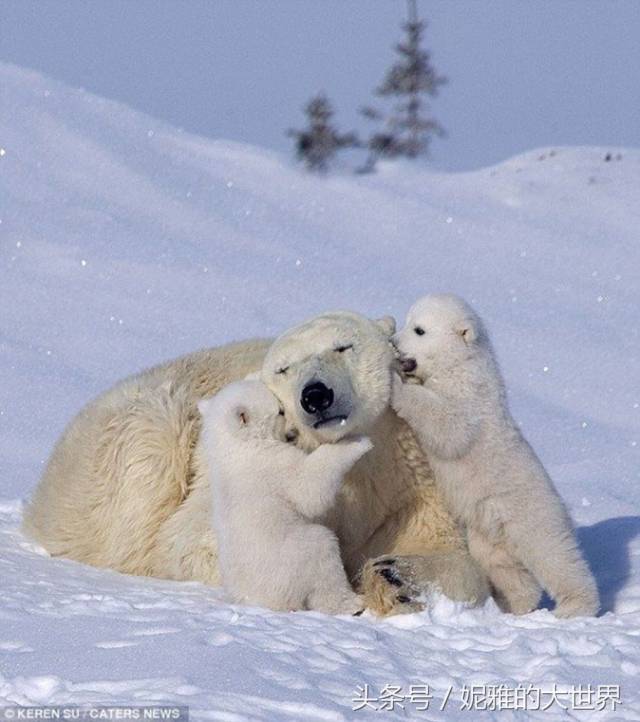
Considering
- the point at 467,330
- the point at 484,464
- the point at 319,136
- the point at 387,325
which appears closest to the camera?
the point at 484,464

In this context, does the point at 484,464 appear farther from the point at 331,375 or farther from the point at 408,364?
the point at 331,375

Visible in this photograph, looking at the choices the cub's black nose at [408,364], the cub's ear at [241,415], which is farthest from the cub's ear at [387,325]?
the cub's ear at [241,415]

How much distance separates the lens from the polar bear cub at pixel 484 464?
479cm

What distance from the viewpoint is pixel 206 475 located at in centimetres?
531

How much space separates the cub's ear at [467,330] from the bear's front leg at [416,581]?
0.65m

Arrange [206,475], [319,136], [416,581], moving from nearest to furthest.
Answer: [416,581], [206,475], [319,136]

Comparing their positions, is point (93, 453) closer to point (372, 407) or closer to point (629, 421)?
point (372, 407)

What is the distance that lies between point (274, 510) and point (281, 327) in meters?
5.54

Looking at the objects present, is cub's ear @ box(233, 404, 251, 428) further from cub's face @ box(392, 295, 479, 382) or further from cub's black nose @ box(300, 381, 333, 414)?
cub's face @ box(392, 295, 479, 382)

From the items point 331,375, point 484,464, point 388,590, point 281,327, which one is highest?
point 281,327

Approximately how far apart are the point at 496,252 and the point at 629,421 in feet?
11.7

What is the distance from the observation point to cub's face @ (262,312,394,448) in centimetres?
460

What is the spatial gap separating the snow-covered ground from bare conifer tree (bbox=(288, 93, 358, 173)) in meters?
4.25

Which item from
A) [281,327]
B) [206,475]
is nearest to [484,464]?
[206,475]
